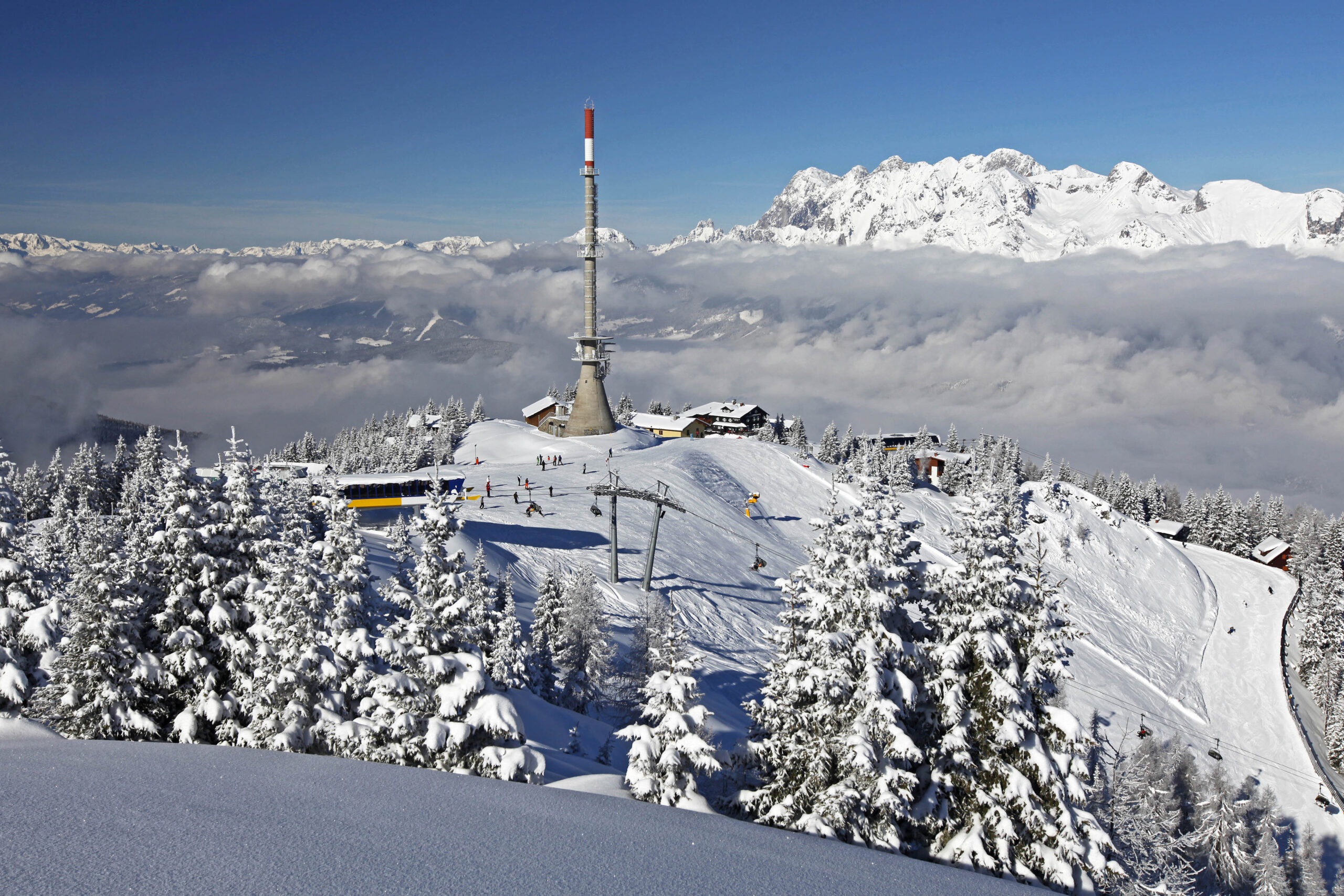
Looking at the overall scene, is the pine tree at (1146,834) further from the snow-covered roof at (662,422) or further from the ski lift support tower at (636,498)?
the snow-covered roof at (662,422)

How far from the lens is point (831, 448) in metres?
118

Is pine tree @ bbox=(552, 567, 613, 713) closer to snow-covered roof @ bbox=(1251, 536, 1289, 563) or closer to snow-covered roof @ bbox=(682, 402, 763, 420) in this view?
snow-covered roof @ bbox=(682, 402, 763, 420)

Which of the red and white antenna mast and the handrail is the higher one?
the red and white antenna mast

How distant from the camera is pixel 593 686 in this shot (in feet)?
123

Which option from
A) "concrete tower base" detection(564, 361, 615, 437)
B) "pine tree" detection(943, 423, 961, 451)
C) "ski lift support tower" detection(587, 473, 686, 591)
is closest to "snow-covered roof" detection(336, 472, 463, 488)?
"ski lift support tower" detection(587, 473, 686, 591)

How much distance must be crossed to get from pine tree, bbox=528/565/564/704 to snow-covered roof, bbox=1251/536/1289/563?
112428 mm

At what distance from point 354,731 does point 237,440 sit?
1004 cm

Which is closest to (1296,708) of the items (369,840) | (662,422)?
(369,840)

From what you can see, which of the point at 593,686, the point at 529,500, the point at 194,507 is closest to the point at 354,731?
the point at 194,507

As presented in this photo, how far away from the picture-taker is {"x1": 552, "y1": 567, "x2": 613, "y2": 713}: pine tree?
35156 mm

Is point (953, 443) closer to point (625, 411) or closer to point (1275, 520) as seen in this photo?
point (1275, 520)

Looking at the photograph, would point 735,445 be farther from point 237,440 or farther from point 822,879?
point 822,879

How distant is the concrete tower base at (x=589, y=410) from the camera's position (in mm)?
103125

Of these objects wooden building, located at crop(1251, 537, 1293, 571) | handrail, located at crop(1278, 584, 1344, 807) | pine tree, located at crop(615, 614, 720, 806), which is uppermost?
pine tree, located at crop(615, 614, 720, 806)
